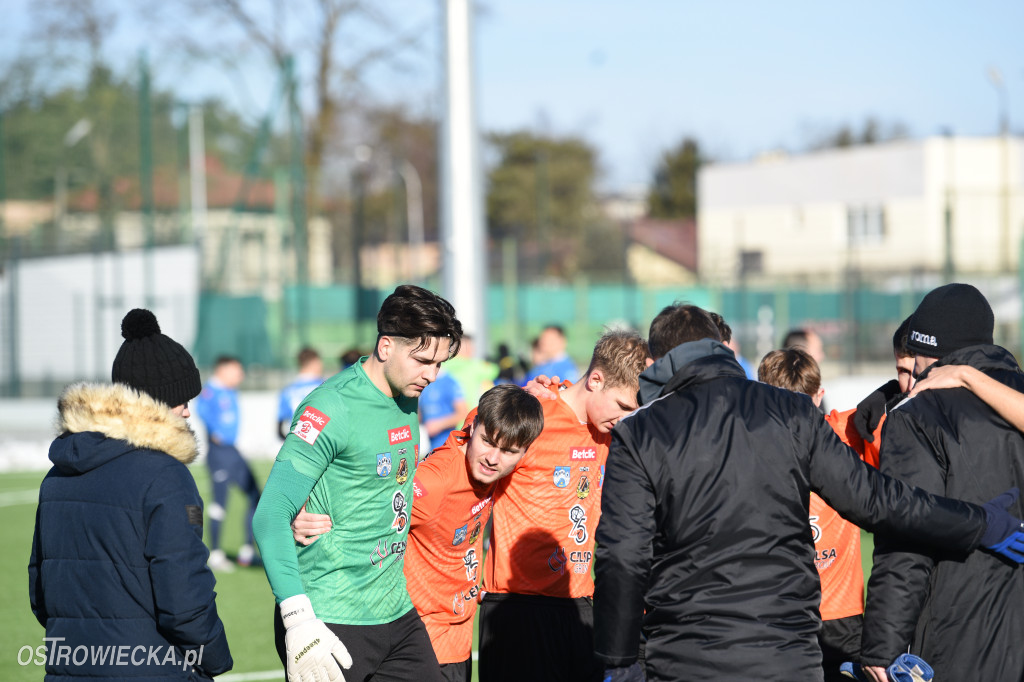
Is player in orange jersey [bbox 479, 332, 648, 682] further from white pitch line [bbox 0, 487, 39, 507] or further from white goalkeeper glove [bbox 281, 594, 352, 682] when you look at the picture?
white pitch line [bbox 0, 487, 39, 507]

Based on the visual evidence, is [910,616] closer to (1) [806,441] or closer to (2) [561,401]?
(1) [806,441]

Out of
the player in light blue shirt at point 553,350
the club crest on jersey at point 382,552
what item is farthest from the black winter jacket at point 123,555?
the player in light blue shirt at point 553,350

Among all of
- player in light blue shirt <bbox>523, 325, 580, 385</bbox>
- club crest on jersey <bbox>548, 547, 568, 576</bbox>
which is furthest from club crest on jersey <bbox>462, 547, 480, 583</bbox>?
player in light blue shirt <bbox>523, 325, 580, 385</bbox>

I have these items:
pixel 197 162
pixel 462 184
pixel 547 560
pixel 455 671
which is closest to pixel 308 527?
pixel 455 671

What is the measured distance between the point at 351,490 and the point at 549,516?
1.19 meters

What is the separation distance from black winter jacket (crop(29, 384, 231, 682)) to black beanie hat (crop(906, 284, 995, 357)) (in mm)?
2555

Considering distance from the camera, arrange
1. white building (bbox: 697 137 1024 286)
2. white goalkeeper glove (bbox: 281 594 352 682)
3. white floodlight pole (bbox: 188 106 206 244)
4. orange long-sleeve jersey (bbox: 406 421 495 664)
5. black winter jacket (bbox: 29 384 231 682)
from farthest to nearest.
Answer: white building (bbox: 697 137 1024 286) → white floodlight pole (bbox: 188 106 206 244) → orange long-sleeve jersey (bbox: 406 421 495 664) → white goalkeeper glove (bbox: 281 594 352 682) → black winter jacket (bbox: 29 384 231 682)

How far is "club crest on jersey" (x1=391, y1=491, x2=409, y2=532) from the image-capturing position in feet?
13.1

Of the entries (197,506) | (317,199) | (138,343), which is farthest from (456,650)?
(317,199)

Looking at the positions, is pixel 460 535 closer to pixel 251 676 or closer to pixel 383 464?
pixel 383 464

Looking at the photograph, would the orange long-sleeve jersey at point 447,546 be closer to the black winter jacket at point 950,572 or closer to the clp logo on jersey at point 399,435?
the clp logo on jersey at point 399,435

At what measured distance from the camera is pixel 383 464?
3885 millimetres

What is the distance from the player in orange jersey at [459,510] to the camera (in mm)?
4223

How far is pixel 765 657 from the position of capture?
3.00 m
